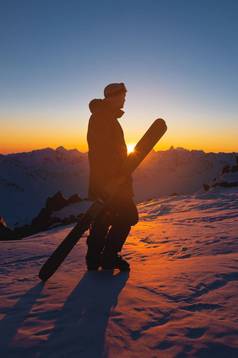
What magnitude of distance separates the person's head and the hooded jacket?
3.0 inches

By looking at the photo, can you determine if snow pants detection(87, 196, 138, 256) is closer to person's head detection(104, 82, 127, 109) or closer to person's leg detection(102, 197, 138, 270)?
person's leg detection(102, 197, 138, 270)

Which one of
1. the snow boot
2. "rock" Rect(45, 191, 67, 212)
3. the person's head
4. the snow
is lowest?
"rock" Rect(45, 191, 67, 212)

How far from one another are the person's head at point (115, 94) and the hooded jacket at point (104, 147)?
0.08 m

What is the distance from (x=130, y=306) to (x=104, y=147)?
6.16ft

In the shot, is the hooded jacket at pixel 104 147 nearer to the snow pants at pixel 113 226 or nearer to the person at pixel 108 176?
the person at pixel 108 176

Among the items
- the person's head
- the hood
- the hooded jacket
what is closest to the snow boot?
the hooded jacket

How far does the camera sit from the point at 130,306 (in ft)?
10.9

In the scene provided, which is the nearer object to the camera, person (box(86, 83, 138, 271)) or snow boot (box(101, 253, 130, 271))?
person (box(86, 83, 138, 271))

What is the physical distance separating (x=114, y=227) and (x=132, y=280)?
0.69 metres

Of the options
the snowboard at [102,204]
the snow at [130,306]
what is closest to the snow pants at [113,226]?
the snowboard at [102,204]

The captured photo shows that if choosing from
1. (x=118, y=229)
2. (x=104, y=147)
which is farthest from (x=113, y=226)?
(x=104, y=147)

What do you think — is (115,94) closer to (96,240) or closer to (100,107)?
(100,107)

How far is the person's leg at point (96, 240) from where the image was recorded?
455 centimetres

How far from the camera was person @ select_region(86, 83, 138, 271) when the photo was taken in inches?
175
